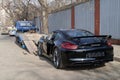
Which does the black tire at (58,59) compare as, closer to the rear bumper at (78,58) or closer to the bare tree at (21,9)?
the rear bumper at (78,58)

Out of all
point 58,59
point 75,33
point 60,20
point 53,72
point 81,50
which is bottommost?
point 53,72

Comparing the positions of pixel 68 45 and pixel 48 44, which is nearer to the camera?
pixel 68 45

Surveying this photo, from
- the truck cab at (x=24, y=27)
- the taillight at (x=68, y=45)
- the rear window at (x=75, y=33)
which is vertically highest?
the truck cab at (x=24, y=27)

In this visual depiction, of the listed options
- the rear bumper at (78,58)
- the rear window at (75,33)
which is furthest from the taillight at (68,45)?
the rear window at (75,33)

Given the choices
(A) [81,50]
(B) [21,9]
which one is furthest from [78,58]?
(B) [21,9]

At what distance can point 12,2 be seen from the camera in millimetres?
52750

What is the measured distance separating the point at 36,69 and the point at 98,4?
10544mm

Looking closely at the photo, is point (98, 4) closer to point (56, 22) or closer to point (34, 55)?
point (34, 55)

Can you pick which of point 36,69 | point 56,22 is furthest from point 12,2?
point 36,69

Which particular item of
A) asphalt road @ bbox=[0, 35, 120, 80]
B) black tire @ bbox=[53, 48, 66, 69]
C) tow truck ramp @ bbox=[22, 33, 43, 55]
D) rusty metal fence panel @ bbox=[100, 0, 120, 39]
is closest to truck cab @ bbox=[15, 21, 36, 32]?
tow truck ramp @ bbox=[22, 33, 43, 55]

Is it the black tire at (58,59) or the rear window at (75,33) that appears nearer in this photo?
the black tire at (58,59)

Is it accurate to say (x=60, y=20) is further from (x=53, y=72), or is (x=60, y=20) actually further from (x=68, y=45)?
(x=53, y=72)

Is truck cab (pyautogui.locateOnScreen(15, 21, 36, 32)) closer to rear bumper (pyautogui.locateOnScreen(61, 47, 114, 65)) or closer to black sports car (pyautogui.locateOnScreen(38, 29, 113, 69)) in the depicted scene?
black sports car (pyautogui.locateOnScreen(38, 29, 113, 69))

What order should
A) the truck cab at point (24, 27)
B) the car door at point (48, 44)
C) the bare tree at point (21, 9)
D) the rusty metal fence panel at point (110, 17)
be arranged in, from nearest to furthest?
the car door at point (48, 44), the rusty metal fence panel at point (110, 17), the truck cab at point (24, 27), the bare tree at point (21, 9)
